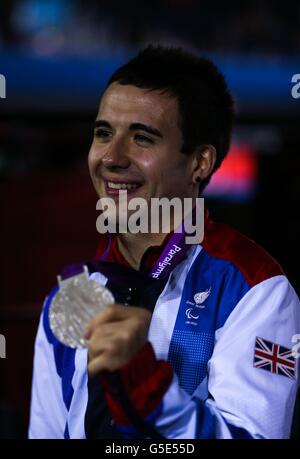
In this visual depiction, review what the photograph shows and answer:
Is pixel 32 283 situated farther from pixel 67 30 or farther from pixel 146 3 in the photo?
pixel 146 3

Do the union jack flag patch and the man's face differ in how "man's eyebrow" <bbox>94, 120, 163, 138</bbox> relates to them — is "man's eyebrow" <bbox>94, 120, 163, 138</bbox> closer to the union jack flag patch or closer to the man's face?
the man's face

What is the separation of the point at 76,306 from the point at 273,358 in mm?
331

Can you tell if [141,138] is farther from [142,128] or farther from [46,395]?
[46,395]

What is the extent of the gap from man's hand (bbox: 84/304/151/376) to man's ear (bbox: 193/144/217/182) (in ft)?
1.42

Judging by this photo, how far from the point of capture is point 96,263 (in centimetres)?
120

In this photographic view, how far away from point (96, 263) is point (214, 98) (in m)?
0.38

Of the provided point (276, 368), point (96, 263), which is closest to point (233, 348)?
point (276, 368)

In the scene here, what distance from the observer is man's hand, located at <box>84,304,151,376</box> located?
0.90 metres

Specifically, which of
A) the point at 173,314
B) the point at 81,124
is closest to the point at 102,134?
the point at 173,314

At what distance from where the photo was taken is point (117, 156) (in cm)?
118

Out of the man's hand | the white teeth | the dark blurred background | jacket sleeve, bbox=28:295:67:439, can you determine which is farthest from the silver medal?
the dark blurred background

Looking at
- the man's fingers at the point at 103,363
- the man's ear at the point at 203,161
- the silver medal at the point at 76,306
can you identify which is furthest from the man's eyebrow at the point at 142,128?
the man's fingers at the point at 103,363

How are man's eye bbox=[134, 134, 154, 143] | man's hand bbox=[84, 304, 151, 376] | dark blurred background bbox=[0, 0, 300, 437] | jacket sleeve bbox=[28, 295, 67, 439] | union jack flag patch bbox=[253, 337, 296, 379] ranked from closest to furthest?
1. man's hand bbox=[84, 304, 151, 376]
2. union jack flag patch bbox=[253, 337, 296, 379]
3. man's eye bbox=[134, 134, 154, 143]
4. jacket sleeve bbox=[28, 295, 67, 439]
5. dark blurred background bbox=[0, 0, 300, 437]
